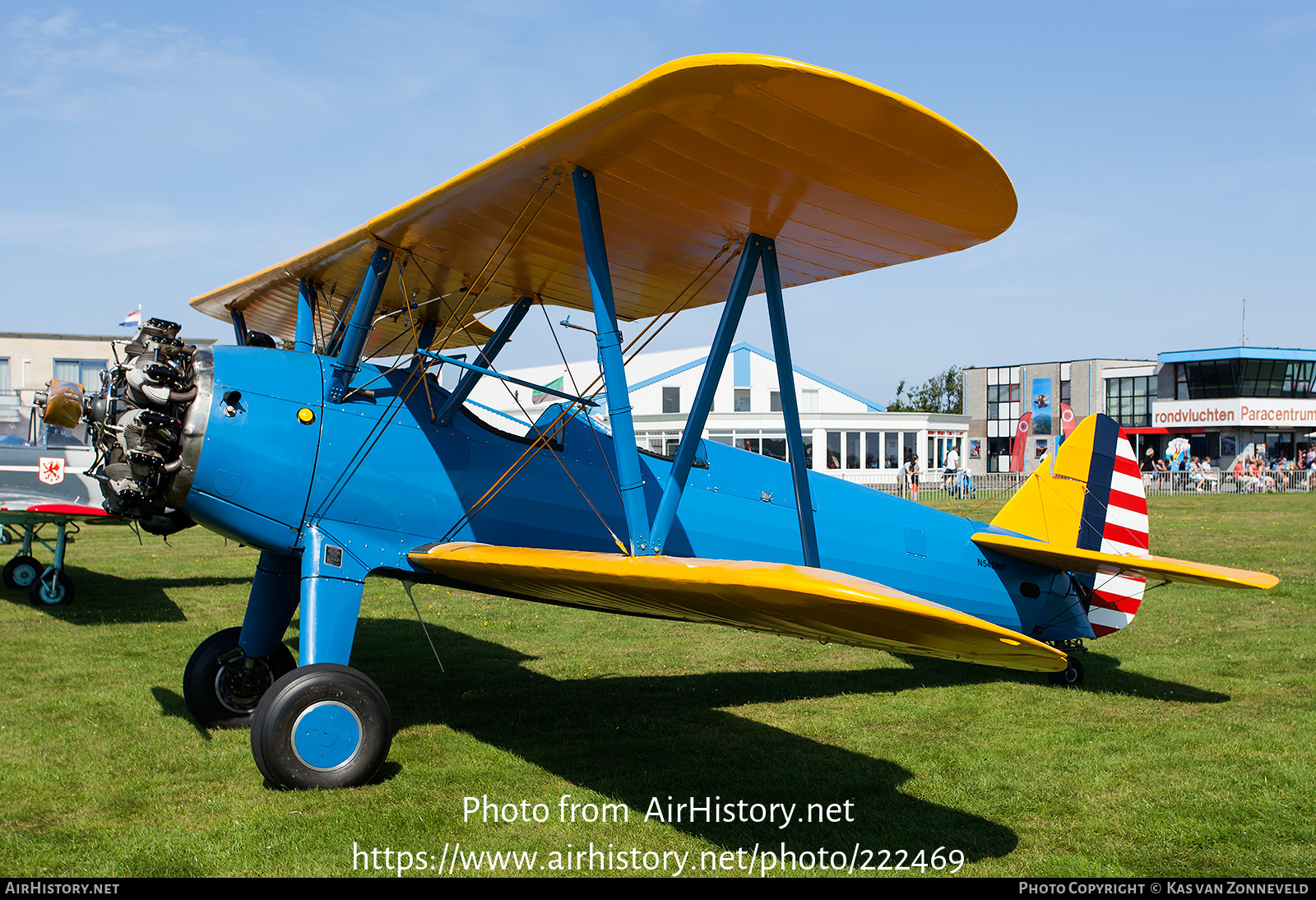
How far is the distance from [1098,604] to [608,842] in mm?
4788

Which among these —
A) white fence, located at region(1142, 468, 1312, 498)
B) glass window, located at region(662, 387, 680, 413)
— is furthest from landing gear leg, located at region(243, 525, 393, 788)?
white fence, located at region(1142, 468, 1312, 498)

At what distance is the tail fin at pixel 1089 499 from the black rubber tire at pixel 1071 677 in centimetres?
96

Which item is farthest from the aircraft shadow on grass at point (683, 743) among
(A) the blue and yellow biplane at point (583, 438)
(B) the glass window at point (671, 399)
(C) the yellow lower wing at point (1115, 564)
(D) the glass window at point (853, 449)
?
(D) the glass window at point (853, 449)

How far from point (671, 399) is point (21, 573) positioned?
2601cm

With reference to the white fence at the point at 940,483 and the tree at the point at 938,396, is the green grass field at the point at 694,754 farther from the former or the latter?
the tree at the point at 938,396

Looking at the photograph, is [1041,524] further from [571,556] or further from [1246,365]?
[1246,365]

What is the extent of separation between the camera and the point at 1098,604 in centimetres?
692

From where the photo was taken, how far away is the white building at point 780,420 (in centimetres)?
3319

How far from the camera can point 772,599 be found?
10.3ft

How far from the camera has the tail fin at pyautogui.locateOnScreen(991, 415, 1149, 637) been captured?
716cm

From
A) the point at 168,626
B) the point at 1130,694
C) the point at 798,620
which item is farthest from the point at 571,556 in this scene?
the point at 168,626

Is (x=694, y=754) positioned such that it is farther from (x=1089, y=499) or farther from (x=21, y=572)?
(x=21, y=572)

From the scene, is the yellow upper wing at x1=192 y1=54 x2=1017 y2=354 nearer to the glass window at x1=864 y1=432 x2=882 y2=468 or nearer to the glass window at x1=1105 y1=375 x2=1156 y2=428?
the glass window at x1=864 y1=432 x2=882 y2=468

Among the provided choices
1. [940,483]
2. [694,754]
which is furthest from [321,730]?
[940,483]
